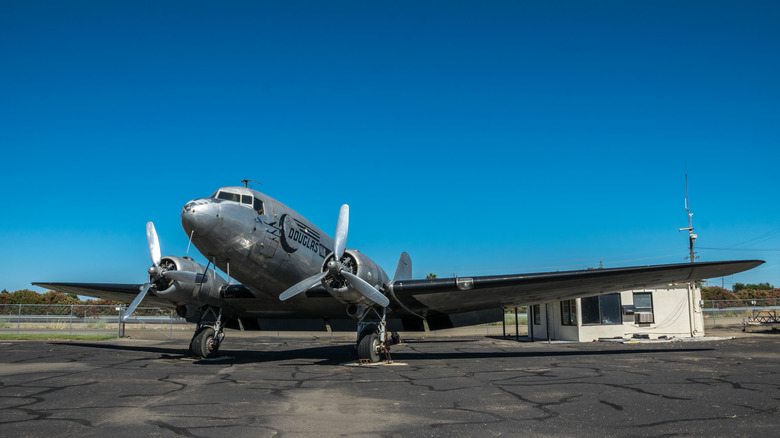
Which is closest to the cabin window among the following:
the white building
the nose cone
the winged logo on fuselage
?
the winged logo on fuselage

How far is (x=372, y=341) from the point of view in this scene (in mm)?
15086

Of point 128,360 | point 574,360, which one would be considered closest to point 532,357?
point 574,360

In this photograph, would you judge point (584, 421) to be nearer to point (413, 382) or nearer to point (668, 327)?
point (413, 382)

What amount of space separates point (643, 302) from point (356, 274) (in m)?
18.8

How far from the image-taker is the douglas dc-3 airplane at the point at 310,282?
45.5 feet

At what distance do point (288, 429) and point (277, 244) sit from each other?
9.12 m

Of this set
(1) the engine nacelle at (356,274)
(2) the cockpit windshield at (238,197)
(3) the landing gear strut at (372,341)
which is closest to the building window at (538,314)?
(1) the engine nacelle at (356,274)

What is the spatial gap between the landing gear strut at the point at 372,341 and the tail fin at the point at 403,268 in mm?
3099

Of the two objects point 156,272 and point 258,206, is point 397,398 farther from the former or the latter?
point 156,272

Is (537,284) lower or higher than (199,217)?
lower

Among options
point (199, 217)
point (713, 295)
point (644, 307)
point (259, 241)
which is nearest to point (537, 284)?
point (259, 241)

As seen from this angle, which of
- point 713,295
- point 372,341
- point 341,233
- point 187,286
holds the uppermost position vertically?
point 341,233

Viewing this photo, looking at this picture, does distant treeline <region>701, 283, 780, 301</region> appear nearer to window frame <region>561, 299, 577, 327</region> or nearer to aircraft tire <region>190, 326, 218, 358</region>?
window frame <region>561, 299, 577, 327</region>

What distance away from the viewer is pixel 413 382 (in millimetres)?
10625
